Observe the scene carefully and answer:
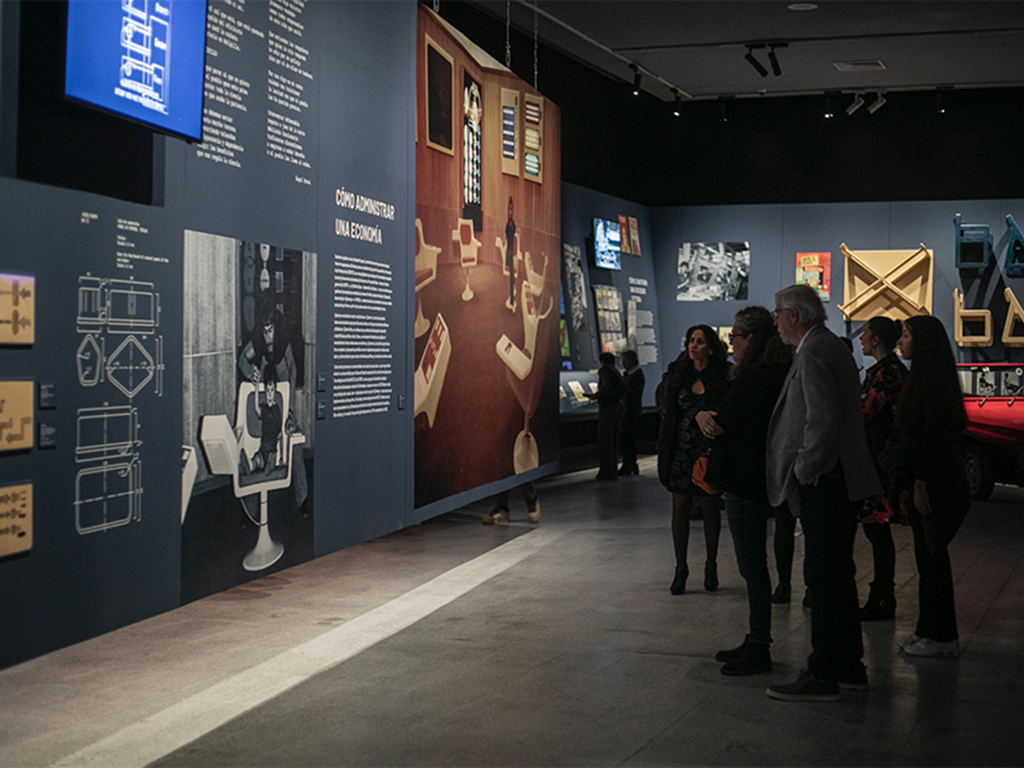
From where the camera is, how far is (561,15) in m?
12.0

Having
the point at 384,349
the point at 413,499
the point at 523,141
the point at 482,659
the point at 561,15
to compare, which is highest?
the point at 561,15

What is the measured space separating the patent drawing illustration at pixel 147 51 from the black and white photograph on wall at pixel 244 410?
1.99ft

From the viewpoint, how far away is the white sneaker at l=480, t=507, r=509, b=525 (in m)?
9.16

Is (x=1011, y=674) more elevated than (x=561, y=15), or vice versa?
(x=561, y=15)

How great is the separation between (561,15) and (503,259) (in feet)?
16.6

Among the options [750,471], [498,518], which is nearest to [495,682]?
[750,471]

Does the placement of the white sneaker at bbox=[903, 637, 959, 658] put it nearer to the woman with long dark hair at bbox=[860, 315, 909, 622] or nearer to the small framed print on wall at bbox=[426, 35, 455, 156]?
the woman with long dark hair at bbox=[860, 315, 909, 622]

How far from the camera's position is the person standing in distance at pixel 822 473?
13.7 ft

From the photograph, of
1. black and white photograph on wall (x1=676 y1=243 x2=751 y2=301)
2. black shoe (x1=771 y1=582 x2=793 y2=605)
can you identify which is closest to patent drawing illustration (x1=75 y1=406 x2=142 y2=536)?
black shoe (x1=771 y1=582 x2=793 y2=605)

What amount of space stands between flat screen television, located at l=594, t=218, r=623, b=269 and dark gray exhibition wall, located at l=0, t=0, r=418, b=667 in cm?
843

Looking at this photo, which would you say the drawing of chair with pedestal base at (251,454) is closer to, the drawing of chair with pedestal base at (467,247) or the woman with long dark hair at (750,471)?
the woman with long dark hair at (750,471)

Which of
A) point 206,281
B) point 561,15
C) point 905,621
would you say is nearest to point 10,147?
point 206,281

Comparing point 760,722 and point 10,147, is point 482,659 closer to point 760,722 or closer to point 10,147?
point 760,722

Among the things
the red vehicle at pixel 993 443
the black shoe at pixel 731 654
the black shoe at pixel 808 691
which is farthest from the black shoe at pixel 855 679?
the red vehicle at pixel 993 443
